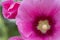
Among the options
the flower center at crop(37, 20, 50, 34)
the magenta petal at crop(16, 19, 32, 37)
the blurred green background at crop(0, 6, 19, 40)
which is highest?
the blurred green background at crop(0, 6, 19, 40)

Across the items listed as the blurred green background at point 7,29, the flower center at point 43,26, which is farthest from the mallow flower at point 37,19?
the blurred green background at point 7,29

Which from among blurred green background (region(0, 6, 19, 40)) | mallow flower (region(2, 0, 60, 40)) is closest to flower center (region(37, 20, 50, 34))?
mallow flower (region(2, 0, 60, 40))

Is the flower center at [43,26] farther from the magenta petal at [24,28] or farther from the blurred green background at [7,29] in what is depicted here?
the blurred green background at [7,29]

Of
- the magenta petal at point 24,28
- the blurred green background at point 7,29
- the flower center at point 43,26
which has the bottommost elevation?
the magenta petal at point 24,28

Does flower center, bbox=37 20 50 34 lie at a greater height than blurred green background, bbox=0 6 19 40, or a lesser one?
lesser

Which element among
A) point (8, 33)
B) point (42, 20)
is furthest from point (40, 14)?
point (8, 33)

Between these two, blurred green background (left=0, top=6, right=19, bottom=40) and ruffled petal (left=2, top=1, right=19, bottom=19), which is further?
blurred green background (left=0, top=6, right=19, bottom=40)

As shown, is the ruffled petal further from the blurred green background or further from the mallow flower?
the blurred green background

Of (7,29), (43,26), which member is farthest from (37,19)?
(7,29)
